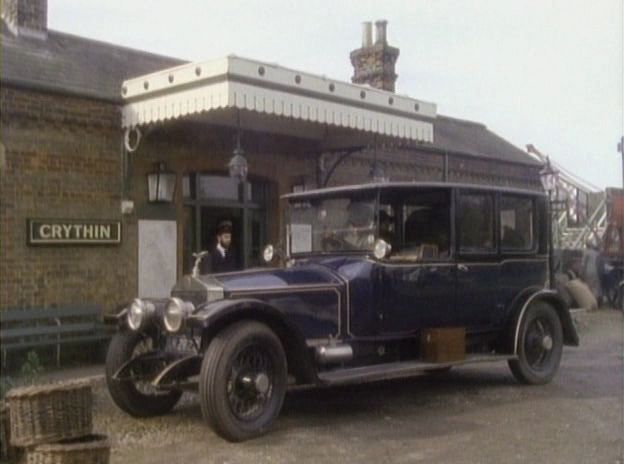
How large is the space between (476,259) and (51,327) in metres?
4.93

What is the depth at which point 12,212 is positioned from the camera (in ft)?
31.3

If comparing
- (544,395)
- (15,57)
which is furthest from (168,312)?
(15,57)

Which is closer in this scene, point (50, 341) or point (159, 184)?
point (50, 341)

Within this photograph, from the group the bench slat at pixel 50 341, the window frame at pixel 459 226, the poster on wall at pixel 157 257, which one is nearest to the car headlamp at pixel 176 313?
the window frame at pixel 459 226

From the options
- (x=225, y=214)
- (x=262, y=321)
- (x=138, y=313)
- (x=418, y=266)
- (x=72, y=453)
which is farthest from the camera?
(x=225, y=214)

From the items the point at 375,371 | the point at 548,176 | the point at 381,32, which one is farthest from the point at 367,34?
the point at 375,371

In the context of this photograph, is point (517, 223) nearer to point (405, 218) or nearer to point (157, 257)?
point (405, 218)

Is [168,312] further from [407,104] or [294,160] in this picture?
[294,160]

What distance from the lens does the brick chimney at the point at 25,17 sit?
11.0 metres

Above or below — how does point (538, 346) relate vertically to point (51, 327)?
below

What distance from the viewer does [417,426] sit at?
21.6ft

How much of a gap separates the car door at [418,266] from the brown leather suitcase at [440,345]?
11 centimetres

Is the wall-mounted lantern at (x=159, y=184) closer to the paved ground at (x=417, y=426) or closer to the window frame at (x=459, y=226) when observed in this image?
the paved ground at (x=417, y=426)

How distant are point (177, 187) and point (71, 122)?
6.06ft
